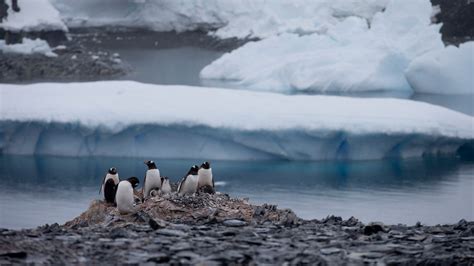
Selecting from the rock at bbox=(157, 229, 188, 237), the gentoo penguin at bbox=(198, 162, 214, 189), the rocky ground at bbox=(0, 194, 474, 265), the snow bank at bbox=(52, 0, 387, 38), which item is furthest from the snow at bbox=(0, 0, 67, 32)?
the rock at bbox=(157, 229, 188, 237)

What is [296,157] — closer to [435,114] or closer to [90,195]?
[435,114]

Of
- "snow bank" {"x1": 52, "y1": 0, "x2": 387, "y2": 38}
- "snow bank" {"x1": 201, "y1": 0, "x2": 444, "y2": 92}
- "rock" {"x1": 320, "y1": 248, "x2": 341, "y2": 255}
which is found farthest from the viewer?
"snow bank" {"x1": 52, "y1": 0, "x2": 387, "y2": 38}

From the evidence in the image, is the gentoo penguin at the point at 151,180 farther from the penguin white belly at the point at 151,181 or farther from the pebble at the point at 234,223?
the pebble at the point at 234,223

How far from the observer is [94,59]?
20688 mm

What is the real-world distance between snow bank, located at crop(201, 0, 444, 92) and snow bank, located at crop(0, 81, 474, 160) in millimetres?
5319

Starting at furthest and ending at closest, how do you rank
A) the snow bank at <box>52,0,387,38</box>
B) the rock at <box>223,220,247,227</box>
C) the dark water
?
the snow bank at <box>52,0,387,38</box> → the dark water → the rock at <box>223,220,247,227</box>

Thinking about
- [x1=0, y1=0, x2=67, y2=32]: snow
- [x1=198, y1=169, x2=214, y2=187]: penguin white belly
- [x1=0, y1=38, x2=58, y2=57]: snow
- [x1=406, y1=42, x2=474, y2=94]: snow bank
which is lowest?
[x1=198, y1=169, x2=214, y2=187]: penguin white belly

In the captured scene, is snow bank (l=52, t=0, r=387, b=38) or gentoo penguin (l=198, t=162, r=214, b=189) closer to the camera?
→ gentoo penguin (l=198, t=162, r=214, b=189)

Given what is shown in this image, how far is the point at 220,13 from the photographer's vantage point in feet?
82.1

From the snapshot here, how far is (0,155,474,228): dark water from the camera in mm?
9203

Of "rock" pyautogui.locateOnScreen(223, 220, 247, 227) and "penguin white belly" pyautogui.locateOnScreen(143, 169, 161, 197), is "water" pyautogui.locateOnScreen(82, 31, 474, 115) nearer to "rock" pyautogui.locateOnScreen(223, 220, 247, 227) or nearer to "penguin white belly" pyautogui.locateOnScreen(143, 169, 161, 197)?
"penguin white belly" pyautogui.locateOnScreen(143, 169, 161, 197)

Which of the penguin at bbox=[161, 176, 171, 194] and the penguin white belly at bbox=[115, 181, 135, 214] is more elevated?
the penguin at bbox=[161, 176, 171, 194]

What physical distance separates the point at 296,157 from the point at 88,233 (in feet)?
24.9

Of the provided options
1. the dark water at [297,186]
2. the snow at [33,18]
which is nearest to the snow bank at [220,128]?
the dark water at [297,186]
